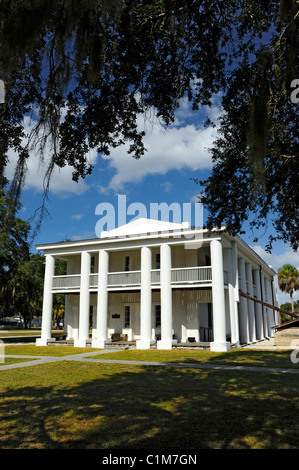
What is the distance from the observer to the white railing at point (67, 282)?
79.1 feet

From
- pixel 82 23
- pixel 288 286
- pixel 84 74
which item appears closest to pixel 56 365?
pixel 84 74

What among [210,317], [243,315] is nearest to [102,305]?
[210,317]

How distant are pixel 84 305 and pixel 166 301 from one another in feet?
19.5

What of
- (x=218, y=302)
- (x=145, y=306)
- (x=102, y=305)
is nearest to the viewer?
(x=218, y=302)

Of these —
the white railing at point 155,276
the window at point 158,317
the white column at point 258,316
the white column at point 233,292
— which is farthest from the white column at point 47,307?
the white column at point 258,316

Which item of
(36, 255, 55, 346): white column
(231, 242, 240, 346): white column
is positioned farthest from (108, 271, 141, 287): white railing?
(231, 242, 240, 346): white column

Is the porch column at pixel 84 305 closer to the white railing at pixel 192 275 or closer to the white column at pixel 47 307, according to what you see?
the white column at pixel 47 307

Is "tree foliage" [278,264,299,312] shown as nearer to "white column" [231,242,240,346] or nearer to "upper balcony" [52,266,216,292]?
"white column" [231,242,240,346]

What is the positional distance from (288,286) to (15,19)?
4957cm

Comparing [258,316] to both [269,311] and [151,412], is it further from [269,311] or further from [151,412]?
[151,412]

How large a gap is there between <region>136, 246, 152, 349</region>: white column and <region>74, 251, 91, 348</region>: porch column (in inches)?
151

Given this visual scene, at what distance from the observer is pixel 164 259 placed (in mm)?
20859

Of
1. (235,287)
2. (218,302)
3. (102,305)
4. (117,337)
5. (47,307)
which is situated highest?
(235,287)

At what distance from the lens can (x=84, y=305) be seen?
898 inches
